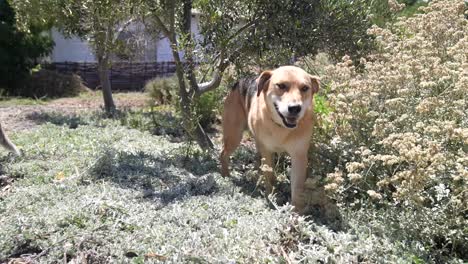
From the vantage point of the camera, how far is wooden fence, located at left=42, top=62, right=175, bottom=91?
17.5 metres

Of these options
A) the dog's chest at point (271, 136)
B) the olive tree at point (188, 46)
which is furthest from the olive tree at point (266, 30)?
the dog's chest at point (271, 136)

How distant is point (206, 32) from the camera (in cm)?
496

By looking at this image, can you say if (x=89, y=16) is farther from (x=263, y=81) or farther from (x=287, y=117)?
(x=287, y=117)

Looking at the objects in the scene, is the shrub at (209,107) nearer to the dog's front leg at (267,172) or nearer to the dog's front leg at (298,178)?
the dog's front leg at (267,172)

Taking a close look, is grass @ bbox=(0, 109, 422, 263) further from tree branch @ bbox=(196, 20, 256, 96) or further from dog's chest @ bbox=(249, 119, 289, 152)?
tree branch @ bbox=(196, 20, 256, 96)

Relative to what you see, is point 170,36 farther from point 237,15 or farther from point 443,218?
point 443,218

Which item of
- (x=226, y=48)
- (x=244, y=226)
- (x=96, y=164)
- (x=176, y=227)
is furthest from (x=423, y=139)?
(x=96, y=164)

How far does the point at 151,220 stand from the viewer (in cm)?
381

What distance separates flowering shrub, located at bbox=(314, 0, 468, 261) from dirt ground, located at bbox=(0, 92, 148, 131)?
6732 mm

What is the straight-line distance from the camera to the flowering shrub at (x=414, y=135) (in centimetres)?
317

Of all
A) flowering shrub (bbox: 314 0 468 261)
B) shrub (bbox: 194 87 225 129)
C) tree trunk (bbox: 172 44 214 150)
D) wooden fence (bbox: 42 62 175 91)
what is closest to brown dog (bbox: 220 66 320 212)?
flowering shrub (bbox: 314 0 468 261)

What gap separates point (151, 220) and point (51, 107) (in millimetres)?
9665

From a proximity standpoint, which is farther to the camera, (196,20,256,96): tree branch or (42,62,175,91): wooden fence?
(42,62,175,91): wooden fence

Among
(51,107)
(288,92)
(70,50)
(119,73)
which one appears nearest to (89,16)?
(288,92)
